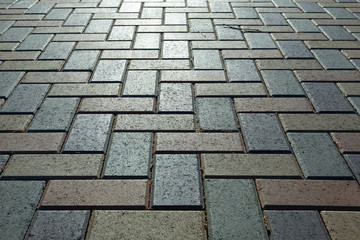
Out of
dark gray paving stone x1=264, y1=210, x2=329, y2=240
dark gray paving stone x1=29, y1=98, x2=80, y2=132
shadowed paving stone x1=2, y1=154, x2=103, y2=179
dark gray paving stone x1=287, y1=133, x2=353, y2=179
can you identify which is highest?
dark gray paving stone x1=264, y1=210, x2=329, y2=240

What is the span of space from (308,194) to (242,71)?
Answer: 129cm

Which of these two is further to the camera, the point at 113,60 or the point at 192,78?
the point at 113,60

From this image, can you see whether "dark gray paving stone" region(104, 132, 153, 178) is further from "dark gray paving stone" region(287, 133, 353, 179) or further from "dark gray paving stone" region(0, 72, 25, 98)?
"dark gray paving stone" region(0, 72, 25, 98)

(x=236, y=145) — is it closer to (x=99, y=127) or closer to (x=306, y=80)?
(x=99, y=127)

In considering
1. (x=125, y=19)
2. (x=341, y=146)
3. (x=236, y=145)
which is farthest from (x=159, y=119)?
(x=125, y=19)

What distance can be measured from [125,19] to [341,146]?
255 centimetres

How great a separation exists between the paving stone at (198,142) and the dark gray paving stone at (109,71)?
0.80m

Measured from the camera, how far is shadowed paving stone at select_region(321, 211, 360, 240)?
1.53m

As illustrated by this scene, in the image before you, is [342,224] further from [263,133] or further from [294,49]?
[294,49]

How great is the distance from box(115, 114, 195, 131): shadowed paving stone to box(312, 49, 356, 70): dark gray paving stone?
1323 mm

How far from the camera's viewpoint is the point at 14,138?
2086mm

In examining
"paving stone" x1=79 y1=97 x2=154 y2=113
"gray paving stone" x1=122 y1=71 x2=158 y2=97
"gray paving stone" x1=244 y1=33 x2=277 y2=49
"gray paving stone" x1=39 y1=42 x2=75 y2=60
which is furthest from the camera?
"gray paving stone" x1=244 y1=33 x2=277 y2=49

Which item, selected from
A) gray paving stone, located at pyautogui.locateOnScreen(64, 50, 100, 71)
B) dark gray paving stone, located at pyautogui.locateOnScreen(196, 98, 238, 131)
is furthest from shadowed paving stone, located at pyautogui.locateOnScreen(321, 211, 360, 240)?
gray paving stone, located at pyautogui.locateOnScreen(64, 50, 100, 71)

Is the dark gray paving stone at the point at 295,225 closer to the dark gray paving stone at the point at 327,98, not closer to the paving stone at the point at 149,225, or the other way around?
the paving stone at the point at 149,225
